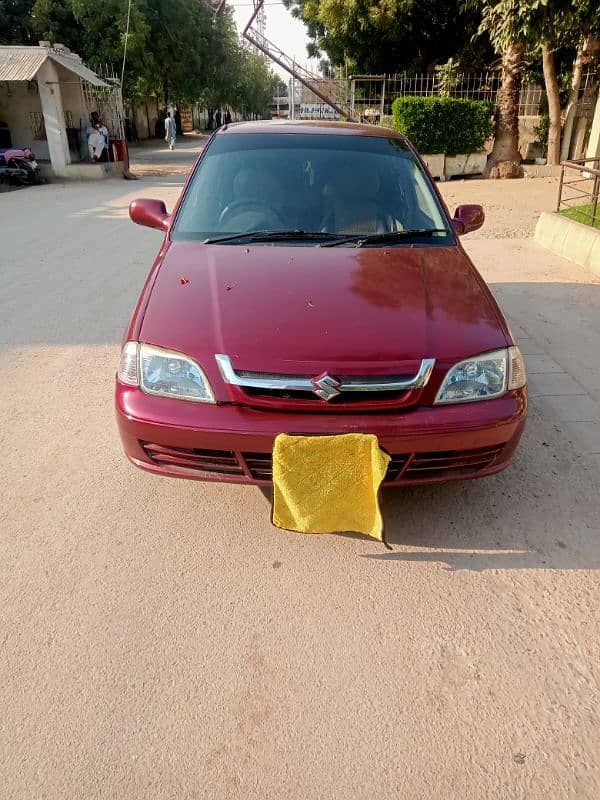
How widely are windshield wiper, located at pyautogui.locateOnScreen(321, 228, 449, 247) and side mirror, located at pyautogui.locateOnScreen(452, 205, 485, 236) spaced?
369mm

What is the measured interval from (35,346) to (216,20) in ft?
100

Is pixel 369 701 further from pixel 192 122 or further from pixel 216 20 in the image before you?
pixel 192 122

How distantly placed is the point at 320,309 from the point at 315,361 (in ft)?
1.14

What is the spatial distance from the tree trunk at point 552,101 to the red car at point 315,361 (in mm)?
14178

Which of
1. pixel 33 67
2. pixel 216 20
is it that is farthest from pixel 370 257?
pixel 216 20

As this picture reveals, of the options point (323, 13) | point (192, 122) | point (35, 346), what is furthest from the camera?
point (192, 122)

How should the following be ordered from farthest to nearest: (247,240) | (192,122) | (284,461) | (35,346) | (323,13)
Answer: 1. (192,122)
2. (323,13)
3. (35,346)
4. (247,240)
5. (284,461)

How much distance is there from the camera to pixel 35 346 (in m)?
4.77

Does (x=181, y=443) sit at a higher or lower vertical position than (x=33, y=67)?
lower

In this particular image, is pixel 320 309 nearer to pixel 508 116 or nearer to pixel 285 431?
pixel 285 431

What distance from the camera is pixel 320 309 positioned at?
2.57m

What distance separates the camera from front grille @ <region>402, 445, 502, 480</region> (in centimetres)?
242

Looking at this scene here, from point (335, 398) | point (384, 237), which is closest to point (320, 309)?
point (335, 398)

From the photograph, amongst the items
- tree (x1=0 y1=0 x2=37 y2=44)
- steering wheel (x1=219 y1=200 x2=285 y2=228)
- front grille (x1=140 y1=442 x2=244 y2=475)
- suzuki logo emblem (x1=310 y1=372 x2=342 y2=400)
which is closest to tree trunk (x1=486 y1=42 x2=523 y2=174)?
steering wheel (x1=219 y1=200 x2=285 y2=228)
